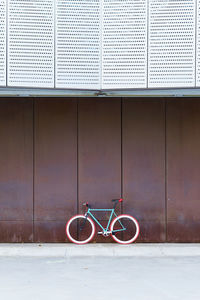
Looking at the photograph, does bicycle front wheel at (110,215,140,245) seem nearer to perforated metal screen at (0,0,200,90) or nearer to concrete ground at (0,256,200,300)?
concrete ground at (0,256,200,300)

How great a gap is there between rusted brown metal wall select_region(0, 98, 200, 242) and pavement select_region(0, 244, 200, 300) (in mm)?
629

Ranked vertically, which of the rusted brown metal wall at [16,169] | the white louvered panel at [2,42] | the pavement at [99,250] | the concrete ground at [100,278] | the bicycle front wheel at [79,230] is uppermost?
the white louvered panel at [2,42]

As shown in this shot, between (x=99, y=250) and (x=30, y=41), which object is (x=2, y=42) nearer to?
(x=30, y=41)

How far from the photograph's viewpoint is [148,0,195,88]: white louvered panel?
985 centimetres

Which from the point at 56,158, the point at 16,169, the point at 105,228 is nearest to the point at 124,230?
the point at 105,228

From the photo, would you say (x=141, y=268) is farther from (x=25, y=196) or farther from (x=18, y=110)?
(x=18, y=110)

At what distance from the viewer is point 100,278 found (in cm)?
820

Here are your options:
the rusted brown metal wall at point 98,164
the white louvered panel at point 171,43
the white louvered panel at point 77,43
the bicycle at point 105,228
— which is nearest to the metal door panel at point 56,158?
the rusted brown metal wall at point 98,164

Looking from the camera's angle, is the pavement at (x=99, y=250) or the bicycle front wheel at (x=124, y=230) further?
the bicycle front wheel at (x=124, y=230)

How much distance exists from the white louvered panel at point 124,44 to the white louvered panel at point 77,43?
217mm

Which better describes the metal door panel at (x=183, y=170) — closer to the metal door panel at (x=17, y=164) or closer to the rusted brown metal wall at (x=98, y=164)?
the rusted brown metal wall at (x=98, y=164)

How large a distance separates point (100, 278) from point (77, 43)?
4.94 metres

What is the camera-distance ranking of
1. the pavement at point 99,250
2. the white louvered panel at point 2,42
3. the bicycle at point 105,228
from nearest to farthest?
the white louvered panel at point 2,42 → the pavement at point 99,250 → the bicycle at point 105,228

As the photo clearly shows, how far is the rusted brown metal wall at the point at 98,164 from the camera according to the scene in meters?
11.3
